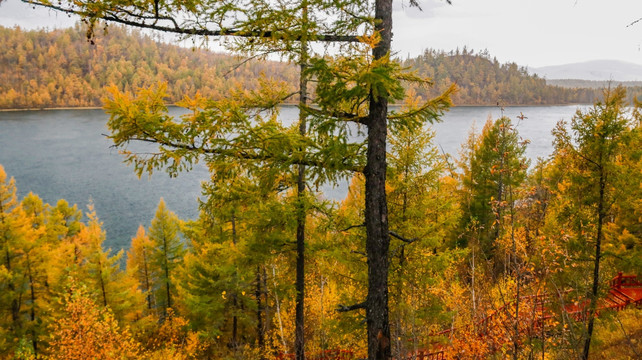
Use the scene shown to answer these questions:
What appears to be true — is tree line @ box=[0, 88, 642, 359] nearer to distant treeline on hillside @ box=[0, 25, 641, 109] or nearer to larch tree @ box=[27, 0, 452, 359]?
larch tree @ box=[27, 0, 452, 359]

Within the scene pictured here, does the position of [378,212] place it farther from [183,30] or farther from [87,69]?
[87,69]

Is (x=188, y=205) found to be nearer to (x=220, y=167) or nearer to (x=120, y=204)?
(x=120, y=204)

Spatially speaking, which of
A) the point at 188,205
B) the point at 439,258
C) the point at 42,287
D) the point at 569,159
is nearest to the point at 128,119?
the point at 439,258

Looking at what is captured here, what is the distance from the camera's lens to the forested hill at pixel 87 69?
424 ft

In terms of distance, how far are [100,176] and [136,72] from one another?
109917 millimetres

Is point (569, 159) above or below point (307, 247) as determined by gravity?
above

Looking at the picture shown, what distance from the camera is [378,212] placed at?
16.0 ft

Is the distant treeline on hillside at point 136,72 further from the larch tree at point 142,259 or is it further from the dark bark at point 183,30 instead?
the dark bark at point 183,30

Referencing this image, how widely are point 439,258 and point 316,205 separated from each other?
4023 mm

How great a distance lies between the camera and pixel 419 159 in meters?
11.3

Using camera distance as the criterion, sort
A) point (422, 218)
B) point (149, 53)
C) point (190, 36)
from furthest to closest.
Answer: point (149, 53)
point (422, 218)
point (190, 36)

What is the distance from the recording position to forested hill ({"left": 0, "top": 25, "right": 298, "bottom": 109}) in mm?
129375

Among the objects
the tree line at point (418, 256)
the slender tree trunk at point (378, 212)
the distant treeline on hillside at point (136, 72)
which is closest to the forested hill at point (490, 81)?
the distant treeline on hillside at point (136, 72)

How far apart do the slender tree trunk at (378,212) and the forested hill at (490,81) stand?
500 feet
